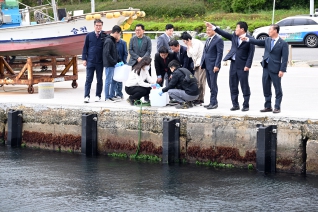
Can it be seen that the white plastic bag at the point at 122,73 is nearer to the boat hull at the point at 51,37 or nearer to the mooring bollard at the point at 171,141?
the mooring bollard at the point at 171,141

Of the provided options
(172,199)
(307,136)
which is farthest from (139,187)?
(307,136)

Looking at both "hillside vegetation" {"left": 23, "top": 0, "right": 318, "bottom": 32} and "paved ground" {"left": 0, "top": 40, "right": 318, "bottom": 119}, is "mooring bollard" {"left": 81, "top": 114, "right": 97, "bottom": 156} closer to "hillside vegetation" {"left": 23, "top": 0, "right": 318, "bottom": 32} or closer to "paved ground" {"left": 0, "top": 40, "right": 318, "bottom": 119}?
"paved ground" {"left": 0, "top": 40, "right": 318, "bottom": 119}

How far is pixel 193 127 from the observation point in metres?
12.5

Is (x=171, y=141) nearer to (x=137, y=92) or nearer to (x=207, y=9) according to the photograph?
(x=137, y=92)

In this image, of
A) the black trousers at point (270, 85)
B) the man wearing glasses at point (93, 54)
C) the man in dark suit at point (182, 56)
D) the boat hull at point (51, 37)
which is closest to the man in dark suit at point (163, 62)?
the man in dark suit at point (182, 56)

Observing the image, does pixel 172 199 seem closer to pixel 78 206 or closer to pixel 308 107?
pixel 78 206

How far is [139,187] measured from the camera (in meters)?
11.6

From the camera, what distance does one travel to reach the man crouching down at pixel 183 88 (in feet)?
42.5

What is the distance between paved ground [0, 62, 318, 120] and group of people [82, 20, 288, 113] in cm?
33

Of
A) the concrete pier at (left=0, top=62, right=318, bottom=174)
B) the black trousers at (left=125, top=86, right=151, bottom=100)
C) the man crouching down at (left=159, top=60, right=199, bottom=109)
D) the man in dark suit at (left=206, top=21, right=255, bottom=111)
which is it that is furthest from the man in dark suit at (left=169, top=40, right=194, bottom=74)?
the man in dark suit at (left=206, top=21, right=255, bottom=111)

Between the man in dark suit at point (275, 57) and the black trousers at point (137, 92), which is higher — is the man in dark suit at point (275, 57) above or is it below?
above

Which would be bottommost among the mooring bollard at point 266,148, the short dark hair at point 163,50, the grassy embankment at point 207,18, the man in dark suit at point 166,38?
the mooring bollard at point 266,148

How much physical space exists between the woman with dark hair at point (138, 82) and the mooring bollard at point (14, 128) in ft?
8.51

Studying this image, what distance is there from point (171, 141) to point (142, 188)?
140 centimetres
